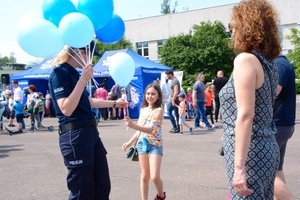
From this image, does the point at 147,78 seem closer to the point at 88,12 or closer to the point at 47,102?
the point at 47,102

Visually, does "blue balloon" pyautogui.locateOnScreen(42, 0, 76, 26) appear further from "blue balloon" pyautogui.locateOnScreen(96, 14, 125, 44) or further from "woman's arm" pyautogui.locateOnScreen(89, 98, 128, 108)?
"woman's arm" pyautogui.locateOnScreen(89, 98, 128, 108)

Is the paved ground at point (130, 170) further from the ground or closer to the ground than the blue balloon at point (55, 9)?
closer to the ground

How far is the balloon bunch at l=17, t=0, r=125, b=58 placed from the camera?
3141 mm

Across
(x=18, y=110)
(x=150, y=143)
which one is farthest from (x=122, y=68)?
(x=18, y=110)

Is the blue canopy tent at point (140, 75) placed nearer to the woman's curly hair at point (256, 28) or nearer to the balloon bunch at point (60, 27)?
the balloon bunch at point (60, 27)

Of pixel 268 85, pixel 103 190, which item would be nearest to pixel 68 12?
pixel 103 190

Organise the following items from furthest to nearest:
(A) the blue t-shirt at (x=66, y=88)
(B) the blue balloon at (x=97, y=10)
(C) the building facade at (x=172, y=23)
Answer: (C) the building facade at (x=172, y=23) → (B) the blue balloon at (x=97, y=10) → (A) the blue t-shirt at (x=66, y=88)

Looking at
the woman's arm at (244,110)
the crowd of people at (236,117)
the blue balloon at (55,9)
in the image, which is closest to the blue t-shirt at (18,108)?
the crowd of people at (236,117)

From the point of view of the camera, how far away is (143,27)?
50656mm

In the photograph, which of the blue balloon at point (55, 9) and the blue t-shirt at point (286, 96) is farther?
the blue t-shirt at point (286, 96)

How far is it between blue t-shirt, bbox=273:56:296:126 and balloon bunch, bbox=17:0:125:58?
1796 mm

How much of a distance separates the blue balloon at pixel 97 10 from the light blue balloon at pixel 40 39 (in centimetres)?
42

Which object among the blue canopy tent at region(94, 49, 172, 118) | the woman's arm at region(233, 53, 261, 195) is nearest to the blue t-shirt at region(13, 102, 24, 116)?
the blue canopy tent at region(94, 49, 172, 118)

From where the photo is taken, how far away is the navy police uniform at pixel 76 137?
3.03 metres
